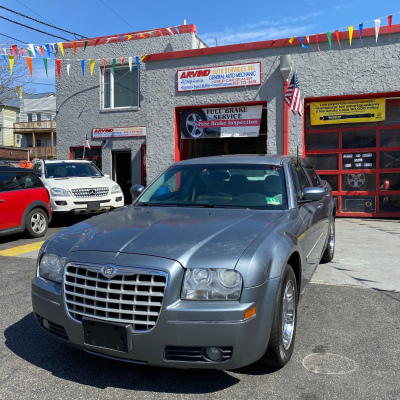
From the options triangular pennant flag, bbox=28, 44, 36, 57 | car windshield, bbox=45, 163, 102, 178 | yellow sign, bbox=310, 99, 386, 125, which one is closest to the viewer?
yellow sign, bbox=310, 99, 386, 125

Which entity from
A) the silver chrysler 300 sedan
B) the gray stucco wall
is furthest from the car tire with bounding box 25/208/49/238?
the silver chrysler 300 sedan

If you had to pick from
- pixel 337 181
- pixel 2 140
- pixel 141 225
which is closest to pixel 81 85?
pixel 337 181

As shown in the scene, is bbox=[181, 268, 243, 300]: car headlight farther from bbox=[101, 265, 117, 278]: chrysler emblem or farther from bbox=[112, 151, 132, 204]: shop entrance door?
bbox=[112, 151, 132, 204]: shop entrance door

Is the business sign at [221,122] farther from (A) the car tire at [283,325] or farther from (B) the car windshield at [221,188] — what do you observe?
(A) the car tire at [283,325]

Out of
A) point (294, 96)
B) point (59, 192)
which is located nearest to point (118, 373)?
point (59, 192)

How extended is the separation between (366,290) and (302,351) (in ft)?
6.62

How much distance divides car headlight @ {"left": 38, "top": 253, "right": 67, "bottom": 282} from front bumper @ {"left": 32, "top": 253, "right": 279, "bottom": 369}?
64 cm

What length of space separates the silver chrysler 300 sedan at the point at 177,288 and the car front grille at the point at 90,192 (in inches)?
284

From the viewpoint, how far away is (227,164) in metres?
4.52

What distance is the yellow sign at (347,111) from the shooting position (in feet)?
35.8

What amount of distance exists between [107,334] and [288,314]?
54.8 inches

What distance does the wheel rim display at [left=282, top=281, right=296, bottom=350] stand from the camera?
3.09 m

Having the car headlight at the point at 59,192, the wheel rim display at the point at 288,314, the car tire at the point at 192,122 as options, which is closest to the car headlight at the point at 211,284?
the wheel rim display at the point at 288,314

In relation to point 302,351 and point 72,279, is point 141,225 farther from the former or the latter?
point 302,351
